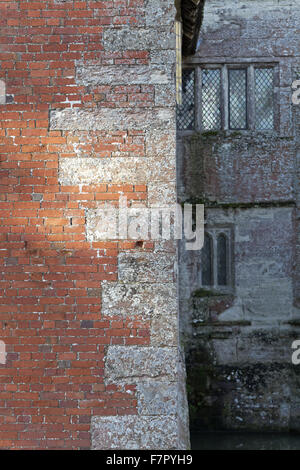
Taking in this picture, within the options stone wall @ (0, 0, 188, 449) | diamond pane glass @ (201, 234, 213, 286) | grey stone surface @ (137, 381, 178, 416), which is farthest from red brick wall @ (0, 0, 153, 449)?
diamond pane glass @ (201, 234, 213, 286)

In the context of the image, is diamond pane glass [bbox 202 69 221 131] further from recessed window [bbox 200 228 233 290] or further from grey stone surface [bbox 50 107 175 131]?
grey stone surface [bbox 50 107 175 131]

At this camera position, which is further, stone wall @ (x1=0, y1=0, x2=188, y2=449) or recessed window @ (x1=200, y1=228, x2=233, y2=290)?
recessed window @ (x1=200, y1=228, x2=233, y2=290)

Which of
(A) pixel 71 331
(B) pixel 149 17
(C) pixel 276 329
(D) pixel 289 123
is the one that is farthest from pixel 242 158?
(A) pixel 71 331

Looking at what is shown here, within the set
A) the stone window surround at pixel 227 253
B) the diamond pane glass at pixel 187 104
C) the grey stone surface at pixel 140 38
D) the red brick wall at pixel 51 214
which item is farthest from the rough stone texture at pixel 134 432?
the diamond pane glass at pixel 187 104

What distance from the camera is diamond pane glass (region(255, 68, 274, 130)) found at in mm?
7930

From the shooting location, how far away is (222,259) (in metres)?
8.06

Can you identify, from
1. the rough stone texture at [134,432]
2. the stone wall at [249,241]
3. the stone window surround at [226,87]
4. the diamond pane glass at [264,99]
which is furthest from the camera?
the diamond pane glass at [264,99]

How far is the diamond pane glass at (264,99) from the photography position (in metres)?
7.93

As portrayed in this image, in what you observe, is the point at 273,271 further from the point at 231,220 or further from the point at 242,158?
the point at 242,158

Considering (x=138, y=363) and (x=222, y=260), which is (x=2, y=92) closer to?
(x=138, y=363)

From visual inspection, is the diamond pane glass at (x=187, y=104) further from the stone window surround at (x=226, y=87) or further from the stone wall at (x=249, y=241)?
the stone wall at (x=249, y=241)

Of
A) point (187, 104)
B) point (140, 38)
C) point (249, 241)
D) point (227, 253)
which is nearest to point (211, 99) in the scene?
point (187, 104)

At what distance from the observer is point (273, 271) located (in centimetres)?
782

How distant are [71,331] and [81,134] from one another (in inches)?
59.5
